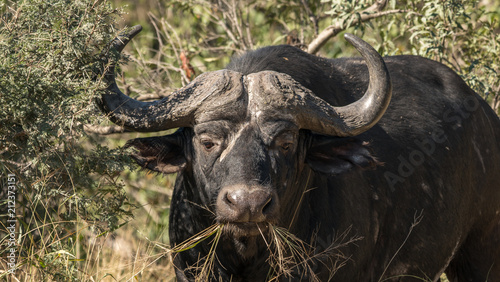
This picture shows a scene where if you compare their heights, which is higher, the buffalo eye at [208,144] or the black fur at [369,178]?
the buffalo eye at [208,144]

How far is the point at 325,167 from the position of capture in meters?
4.50

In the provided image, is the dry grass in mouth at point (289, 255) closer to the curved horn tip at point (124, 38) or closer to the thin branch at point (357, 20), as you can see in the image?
the curved horn tip at point (124, 38)

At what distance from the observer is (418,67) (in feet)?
19.1

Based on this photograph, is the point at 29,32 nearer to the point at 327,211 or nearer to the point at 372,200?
the point at 327,211

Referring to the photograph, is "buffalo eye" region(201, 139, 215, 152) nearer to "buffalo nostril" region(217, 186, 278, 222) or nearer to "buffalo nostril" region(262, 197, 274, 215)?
"buffalo nostril" region(217, 186, 278, 222)

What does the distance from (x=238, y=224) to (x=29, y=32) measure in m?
1.79

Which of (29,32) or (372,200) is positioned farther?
(372,200)

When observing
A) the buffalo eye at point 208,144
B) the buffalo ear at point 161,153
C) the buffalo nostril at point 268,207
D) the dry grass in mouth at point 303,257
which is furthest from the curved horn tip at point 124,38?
the dry grass in mouth at point 303,257

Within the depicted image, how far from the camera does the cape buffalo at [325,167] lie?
4062mm

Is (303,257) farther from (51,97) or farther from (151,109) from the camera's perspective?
(51,97)

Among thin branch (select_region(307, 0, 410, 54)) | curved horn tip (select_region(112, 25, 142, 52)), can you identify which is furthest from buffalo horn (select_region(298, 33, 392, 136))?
thin branch (select_region(307, 0, 410, 54))

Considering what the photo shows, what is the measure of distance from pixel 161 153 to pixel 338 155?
113cm

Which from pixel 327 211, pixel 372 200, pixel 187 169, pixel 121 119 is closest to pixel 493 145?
pixel 372 200

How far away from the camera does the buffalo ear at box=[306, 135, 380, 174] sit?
174 inches
